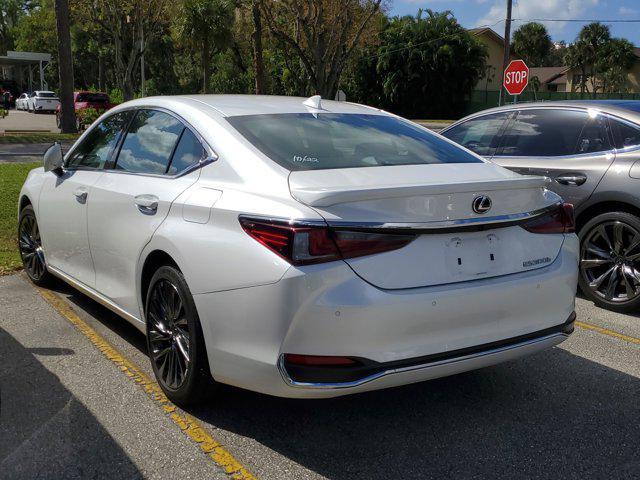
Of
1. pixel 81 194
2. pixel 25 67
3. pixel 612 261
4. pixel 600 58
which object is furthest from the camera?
pixel 25 67

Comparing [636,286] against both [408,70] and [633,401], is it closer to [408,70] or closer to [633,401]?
[633,401]

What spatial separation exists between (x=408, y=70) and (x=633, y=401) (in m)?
48.1

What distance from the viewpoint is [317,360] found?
293 centimetres

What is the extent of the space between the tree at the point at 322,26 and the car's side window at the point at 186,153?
73.8 feet

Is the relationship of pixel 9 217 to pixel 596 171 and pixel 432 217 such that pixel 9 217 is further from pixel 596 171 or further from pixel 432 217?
pixel 432 217

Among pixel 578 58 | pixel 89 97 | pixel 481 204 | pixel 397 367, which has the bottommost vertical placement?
pixel 397 367

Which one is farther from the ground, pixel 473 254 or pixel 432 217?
pixel 432 217

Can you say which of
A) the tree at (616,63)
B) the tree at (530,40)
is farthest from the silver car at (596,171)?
the tree at (530,40)

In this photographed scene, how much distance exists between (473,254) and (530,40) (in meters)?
88.7

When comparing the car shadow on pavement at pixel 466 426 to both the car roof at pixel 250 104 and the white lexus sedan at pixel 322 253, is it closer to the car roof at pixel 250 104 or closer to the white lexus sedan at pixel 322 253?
the white lexus sedan at pixel 322 253

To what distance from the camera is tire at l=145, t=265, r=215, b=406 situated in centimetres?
342

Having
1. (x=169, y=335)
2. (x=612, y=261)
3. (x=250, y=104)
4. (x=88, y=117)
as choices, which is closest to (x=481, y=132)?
(x=612, y=261)

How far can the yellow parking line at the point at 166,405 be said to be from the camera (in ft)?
10.3

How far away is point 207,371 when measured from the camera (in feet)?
11.3
